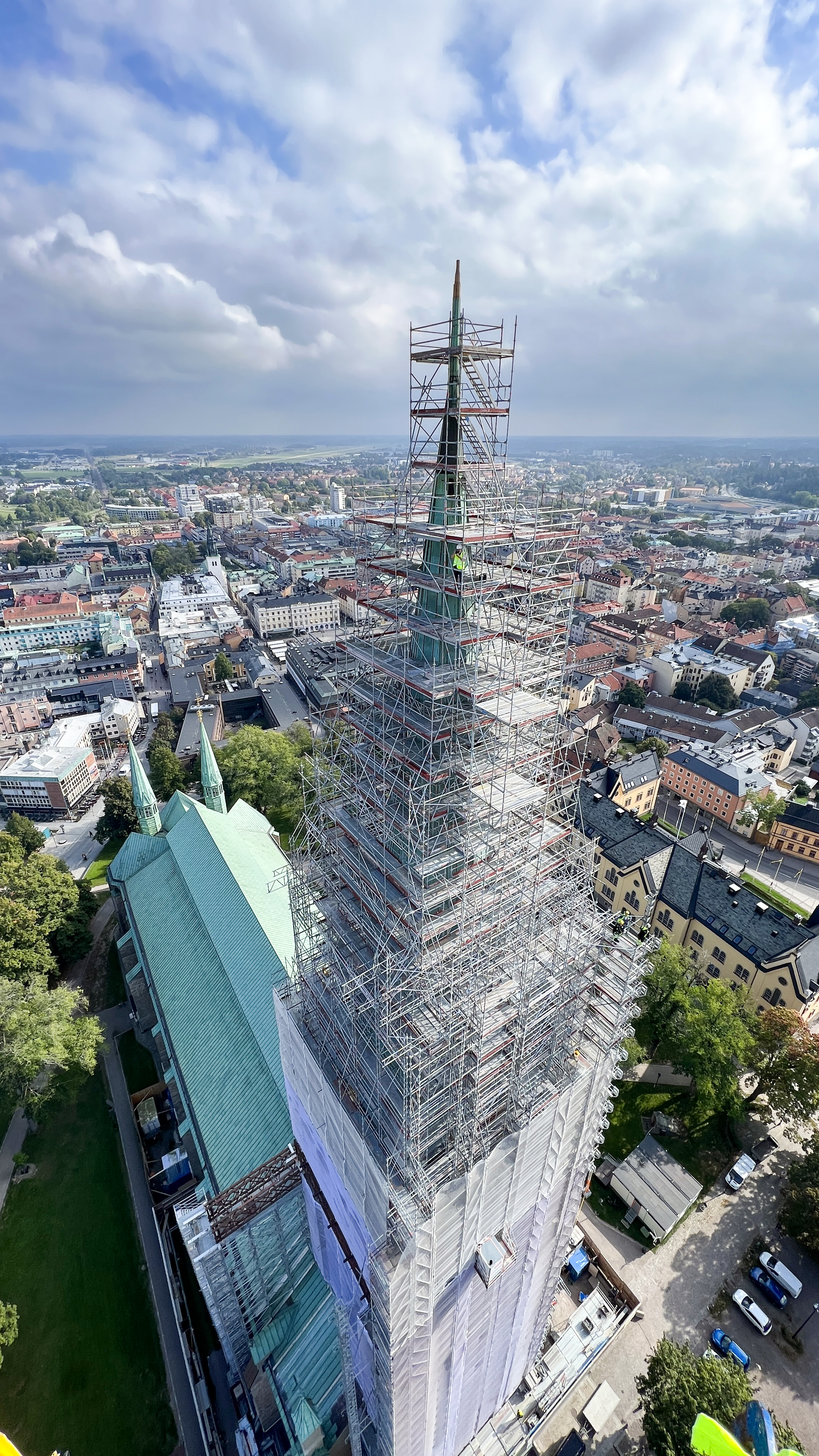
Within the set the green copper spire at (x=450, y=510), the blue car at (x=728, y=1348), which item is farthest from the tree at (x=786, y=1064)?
the green copper spire at (x=450, y=510)

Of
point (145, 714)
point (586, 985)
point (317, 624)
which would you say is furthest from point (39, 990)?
point (317, 624)

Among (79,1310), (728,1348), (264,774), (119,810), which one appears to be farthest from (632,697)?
(79,1310)

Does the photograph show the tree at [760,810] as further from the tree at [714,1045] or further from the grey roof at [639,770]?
the tree at [714,1045]

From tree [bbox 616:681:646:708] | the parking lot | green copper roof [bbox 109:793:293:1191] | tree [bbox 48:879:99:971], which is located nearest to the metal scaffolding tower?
green copper roof [bbox 109:793:293:1191]

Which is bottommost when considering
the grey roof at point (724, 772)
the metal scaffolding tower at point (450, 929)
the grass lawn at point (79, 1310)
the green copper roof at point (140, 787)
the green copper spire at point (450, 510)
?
the grass lawn at point (79, 1310)

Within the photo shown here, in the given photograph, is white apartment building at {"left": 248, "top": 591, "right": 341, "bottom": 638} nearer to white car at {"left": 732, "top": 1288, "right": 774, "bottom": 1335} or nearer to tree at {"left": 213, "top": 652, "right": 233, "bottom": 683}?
tree at {"left": 213, "top": 652, "right": 233, "bottom": 683}

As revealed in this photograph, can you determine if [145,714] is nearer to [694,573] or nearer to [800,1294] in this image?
[800,1294]
